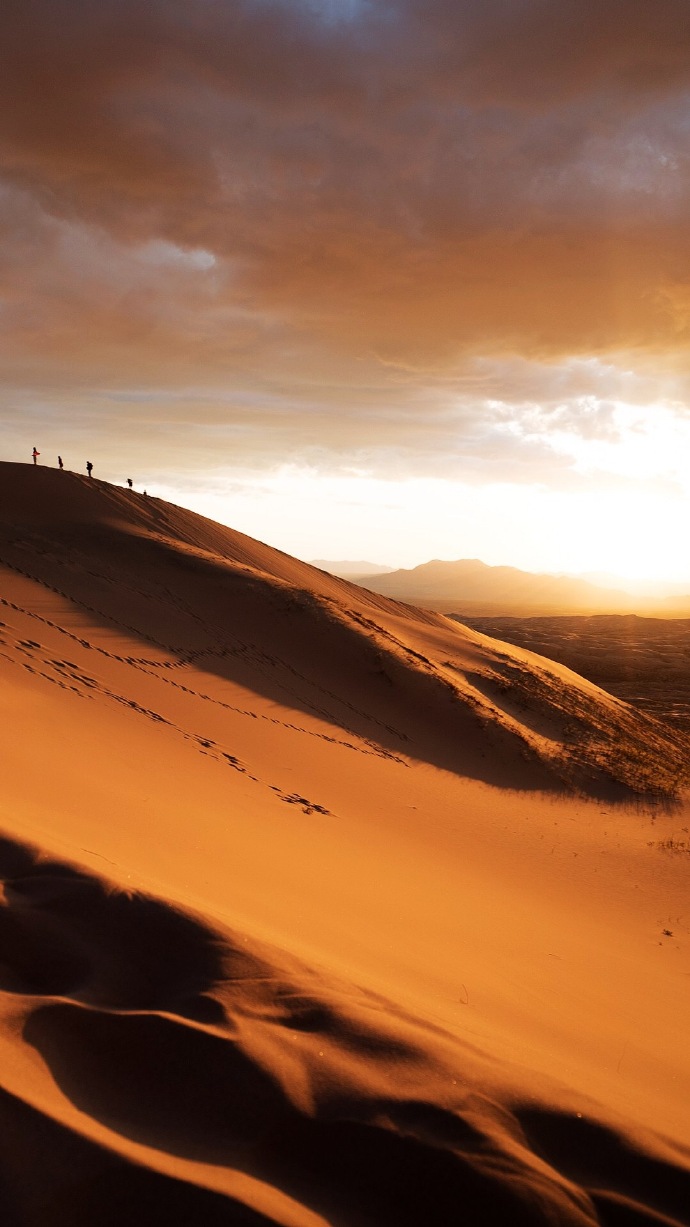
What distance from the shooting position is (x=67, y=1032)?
2219 mm

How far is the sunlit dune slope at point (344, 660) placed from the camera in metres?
12.2

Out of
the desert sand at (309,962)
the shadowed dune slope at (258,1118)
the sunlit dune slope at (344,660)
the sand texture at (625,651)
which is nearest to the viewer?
the shadowed dune slope at (258,1118)

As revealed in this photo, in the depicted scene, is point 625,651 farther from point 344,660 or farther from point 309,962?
point 309,962

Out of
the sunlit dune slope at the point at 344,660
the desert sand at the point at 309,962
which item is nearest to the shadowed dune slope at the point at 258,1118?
the desert sand at the point at 309,962

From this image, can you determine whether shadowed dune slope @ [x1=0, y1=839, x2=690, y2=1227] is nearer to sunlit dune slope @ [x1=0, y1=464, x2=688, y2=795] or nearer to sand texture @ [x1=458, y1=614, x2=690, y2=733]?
sunlit dune slope @ [x1=0, y1=464, x2=688, y2=795]

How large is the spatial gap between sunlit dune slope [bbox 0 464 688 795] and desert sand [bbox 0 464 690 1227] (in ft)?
0.75

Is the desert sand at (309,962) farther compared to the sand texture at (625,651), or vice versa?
the sand texture at (625,651)

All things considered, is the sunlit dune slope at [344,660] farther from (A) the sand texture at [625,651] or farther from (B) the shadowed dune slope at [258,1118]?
(B) the shadowed dune slope at [258,1118]

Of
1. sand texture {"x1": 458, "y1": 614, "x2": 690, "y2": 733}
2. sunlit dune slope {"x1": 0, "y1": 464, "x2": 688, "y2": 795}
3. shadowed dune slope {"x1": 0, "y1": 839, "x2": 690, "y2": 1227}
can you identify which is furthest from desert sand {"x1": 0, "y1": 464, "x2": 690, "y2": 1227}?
sand texture {"x1": 458, "y1": 614, "x2": 690, "y2": 733}

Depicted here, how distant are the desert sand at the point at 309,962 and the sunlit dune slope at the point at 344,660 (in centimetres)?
23

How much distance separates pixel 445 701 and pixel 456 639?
6769 millimetres

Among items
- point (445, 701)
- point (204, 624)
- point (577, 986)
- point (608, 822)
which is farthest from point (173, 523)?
point (577, 986)

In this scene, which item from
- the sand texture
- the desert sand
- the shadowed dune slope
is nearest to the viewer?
the shadowed dune slope

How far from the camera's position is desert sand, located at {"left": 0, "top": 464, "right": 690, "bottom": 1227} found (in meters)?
1.85
